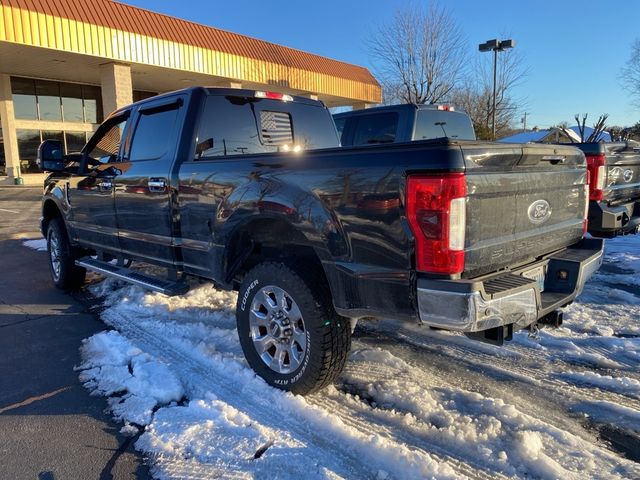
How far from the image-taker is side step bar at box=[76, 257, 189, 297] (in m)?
4.05

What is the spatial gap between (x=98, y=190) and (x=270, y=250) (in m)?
2.50

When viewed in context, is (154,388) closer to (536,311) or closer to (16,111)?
(536,311)

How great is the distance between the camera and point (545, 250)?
10.4ft

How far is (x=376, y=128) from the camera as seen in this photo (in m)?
7.35

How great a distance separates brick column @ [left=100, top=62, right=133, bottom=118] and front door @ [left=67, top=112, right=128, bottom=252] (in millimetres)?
12423

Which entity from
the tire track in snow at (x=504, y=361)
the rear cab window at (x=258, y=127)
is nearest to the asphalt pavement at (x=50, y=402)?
the rear cab window at (x=258, y=127)

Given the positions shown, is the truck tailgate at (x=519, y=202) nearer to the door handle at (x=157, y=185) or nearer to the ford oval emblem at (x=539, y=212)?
the ford oval emblem at (x=539, y=212)

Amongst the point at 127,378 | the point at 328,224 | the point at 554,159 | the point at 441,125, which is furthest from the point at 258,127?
the point at 441,125

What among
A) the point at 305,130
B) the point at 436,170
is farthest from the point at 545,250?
the point at 305,130

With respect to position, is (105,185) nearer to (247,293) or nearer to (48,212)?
(48,212)

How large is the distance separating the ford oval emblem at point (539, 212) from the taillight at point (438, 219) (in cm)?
78

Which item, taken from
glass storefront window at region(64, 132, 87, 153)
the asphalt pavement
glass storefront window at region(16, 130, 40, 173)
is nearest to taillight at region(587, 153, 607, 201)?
the asphalt pavement

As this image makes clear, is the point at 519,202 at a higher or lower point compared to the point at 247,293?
higher

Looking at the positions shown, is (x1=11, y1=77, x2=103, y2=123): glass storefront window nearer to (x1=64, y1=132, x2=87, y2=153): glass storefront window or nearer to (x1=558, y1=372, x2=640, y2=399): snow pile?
(x1=64, y1=132, x2=87, y2=153): glass storefront window
